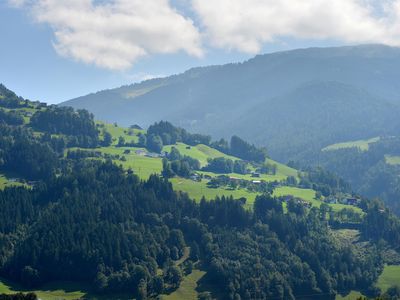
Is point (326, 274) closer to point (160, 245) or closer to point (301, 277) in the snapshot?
point (301, 277)

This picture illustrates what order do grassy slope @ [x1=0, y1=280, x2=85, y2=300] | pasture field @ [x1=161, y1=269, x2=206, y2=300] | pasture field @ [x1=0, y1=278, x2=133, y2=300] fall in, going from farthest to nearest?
pasture field @ [x1=161, y1=269, x2=206, y2=300], pasture field @ [x1=0, y1=278, x2=133, y2=300], grassy slope @ [x1=0, y1=280, x2=85, y2=300]

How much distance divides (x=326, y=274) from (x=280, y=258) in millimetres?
15855

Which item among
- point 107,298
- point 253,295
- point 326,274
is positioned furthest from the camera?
point 326,274

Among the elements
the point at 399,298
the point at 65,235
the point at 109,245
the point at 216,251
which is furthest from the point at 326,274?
the point at 65,235

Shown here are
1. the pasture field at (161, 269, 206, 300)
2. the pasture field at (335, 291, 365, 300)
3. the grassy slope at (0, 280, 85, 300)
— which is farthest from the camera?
the pasture field at (335, 291, 365, 300)

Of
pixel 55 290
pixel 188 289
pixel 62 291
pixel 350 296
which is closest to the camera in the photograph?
pixel 62 291

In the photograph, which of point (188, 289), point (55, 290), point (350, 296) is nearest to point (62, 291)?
point (55, 290)

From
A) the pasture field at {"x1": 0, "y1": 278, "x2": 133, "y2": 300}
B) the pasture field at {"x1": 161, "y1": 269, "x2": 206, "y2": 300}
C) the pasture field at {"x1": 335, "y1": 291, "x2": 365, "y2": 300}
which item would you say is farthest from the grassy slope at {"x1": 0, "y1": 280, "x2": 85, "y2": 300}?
the pasture field at {"x1": 335, "y1": 291, "x2": 365, "y2": 300}

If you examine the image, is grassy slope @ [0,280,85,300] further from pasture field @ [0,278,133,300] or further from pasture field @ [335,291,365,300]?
pasture field @ [335,291,365,300]

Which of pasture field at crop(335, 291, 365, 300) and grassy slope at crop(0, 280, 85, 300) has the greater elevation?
grassy slope at crop(0, 280, 85, 300)

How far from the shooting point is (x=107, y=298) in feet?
546

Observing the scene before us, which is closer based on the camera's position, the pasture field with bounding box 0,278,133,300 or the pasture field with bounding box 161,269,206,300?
the pasture field with bounding box 0,278,133,300

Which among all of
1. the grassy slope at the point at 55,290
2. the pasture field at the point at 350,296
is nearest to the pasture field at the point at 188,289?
the grassy slope at the point at 55,290

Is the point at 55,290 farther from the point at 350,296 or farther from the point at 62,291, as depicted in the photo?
the point at 350,296
